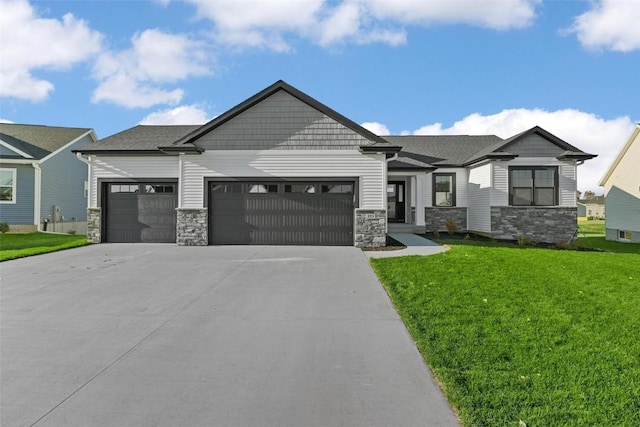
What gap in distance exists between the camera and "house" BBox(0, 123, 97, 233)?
19719 mm

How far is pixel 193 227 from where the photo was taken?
13852mm

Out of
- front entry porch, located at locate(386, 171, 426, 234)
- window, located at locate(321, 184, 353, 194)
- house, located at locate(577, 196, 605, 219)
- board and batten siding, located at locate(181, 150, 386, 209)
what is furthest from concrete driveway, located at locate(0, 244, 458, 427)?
house, located at locate(577, 196, 605, 219)

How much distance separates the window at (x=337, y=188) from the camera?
1384 centimetres

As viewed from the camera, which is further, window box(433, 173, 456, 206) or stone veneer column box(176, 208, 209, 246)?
window box(433, 173, 456, 206)

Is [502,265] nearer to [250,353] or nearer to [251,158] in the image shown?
[250,353]

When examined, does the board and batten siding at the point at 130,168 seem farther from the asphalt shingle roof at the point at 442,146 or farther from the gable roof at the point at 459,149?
the asphalt shingle roof at the point at 442,146

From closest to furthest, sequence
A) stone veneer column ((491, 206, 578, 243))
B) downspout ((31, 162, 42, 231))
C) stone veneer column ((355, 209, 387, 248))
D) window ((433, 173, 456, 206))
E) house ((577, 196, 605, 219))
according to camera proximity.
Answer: stone veneer column ((355, 209, 387, 248))
stone veneer column ((491, 206, 578, 243))
window ((433, 173, 456, 206))
downspout ((31, 162, 42, 231))
house ((577, 196, 605, 219))

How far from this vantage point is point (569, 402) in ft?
10.2

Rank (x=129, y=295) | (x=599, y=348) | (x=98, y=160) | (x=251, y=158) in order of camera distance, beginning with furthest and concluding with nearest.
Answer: (x=98, y=160) → (x=251, y=158) → (x=129, y=295) → (x=599, y=348)

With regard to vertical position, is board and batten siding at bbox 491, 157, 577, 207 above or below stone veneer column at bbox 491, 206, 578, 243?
above

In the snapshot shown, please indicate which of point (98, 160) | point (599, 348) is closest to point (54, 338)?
point (599, 348)

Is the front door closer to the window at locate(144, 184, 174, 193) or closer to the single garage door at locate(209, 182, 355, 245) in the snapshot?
the single garage door at locate(209, 182, 355, 245)

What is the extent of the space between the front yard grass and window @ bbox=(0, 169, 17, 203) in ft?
67.2

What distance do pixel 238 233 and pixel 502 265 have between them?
28.6 feet
